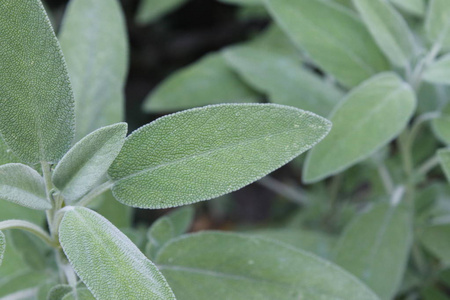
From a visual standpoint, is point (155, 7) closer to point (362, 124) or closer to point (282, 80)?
point (282, 80)

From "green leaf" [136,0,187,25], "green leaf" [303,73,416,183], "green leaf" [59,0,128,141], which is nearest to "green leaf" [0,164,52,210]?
"green leaf" [59,0,128,141]

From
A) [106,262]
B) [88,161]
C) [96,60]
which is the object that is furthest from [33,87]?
[96,60]

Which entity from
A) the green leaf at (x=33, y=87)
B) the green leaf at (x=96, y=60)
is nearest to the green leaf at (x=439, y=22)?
the green leaf at (x=96, y=60)

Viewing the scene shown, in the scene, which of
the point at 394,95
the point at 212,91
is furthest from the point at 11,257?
the point at 394,95

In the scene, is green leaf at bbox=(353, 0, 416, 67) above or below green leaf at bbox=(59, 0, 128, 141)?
below

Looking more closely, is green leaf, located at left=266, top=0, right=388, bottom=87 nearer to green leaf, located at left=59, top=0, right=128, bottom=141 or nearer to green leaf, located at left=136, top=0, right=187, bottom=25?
green leaf, located at left=59, top=0, right=128, bottom=141

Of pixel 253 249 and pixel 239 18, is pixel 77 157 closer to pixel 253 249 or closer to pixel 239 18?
pixel 253 249
